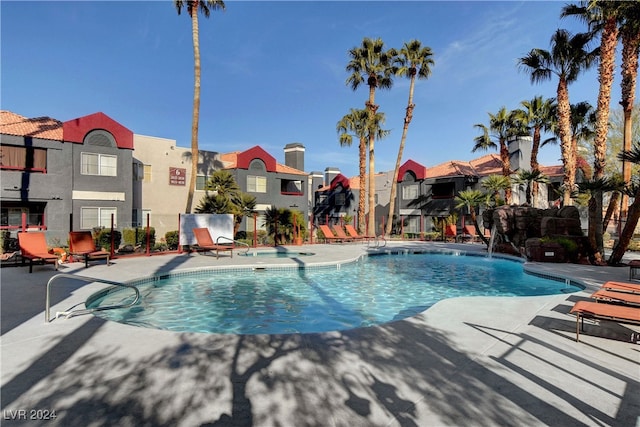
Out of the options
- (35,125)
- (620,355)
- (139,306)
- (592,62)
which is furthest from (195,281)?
(592,62)

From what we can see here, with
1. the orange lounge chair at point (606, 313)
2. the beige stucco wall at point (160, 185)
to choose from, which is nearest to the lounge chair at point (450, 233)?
the beige stucco wall at point (160, 185)

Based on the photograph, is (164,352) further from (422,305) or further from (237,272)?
(237,272)

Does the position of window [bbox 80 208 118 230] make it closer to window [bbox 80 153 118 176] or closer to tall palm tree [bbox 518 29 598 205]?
window [bbox 80 153 118 176]

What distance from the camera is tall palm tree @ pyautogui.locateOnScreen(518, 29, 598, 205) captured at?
58.9 feet

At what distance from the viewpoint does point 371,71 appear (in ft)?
92.2

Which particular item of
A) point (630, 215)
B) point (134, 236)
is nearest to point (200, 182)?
point (134, 236)

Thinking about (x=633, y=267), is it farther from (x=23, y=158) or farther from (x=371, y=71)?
(x=23, y=158)

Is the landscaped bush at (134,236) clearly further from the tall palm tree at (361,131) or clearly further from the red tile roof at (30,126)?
the tall palm tree at (361,131)

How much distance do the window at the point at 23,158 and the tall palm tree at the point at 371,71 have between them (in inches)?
834

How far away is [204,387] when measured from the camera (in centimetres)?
333

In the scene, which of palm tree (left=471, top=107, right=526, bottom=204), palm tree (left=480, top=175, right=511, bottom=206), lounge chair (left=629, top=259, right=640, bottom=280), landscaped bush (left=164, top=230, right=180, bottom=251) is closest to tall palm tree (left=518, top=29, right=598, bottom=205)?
palm tree (left=480, top=175, right=511, bottom=206)

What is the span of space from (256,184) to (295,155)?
8.00 metres

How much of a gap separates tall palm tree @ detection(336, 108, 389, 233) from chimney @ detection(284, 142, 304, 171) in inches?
325

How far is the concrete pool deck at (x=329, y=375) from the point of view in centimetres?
293
